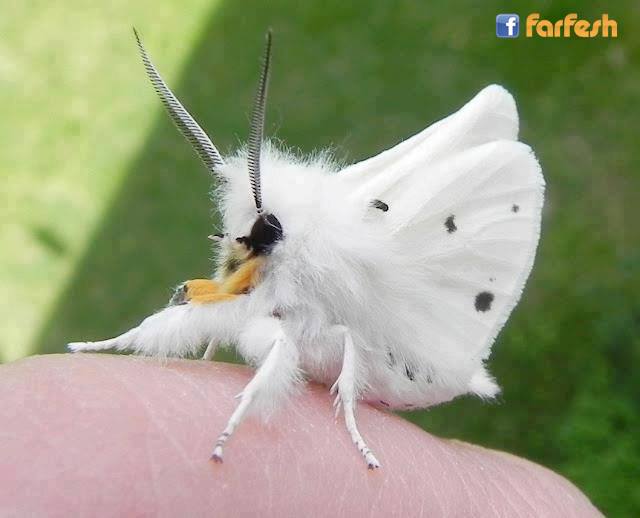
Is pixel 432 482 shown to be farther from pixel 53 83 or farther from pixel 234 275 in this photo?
pixel 53 83

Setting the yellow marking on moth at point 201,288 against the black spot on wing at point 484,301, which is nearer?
the yellow marking on moth at point 201,288

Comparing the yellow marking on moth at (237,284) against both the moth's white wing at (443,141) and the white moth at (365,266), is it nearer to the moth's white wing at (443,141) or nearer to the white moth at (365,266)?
the white moth at (365,266)

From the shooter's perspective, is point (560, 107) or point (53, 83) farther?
point (53, 83)

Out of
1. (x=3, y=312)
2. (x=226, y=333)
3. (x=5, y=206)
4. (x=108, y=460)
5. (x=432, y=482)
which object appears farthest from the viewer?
(x=5, y=206)

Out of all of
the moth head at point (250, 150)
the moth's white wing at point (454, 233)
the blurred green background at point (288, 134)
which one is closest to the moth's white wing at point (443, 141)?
the moth's white wing at point (454, 233)

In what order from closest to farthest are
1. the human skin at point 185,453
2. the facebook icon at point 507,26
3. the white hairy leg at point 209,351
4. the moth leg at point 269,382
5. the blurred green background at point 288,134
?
the human skin at point 185,453, the moth leg at point 269,382, the white hairy leg at point 209,351, the blurred green background at point 288,134, the facebook icon at point 507,26

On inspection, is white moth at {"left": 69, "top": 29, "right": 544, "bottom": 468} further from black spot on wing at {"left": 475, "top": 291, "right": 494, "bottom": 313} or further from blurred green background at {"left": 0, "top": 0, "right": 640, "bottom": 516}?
blurred green background at {"left": 0, "top": 0, "right": 640, "bottom": 516}

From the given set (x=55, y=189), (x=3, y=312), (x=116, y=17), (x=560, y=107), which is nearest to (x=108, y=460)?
(x=3, y=312)
